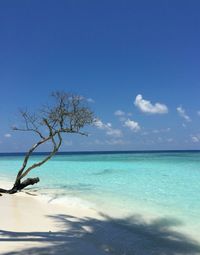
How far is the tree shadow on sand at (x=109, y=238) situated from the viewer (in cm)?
630

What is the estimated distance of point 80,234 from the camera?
757cm

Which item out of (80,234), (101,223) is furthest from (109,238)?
(101,223)

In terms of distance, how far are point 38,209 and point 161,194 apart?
550cm

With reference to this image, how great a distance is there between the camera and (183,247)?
7.00 meters

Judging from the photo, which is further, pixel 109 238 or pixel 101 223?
pixel 101 223

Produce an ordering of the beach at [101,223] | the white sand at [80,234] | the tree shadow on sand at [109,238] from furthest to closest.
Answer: the beach at [101,223] → the tree shadow on sand at [109,238] → the white sand at [80,234]

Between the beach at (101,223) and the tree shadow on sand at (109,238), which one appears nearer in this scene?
the tree shadow on sand at (109,238)

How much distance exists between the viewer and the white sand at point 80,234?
6.16 meters

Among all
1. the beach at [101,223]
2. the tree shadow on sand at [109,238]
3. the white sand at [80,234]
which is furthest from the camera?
the beach at [101,223]

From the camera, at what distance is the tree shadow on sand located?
6301mm

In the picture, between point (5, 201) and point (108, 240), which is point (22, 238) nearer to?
point (108, 240)

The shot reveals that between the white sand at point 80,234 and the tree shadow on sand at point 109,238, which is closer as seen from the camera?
the white sand at point 80,234

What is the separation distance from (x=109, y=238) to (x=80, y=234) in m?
0.64

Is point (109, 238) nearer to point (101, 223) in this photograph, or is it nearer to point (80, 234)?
point (80, 234)
